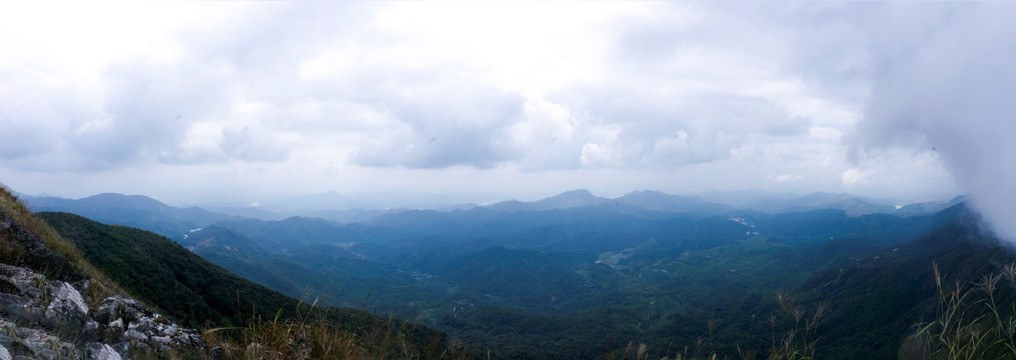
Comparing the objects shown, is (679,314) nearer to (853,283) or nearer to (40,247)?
(853,283)

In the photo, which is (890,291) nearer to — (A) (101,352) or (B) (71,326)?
(A) (101,352)

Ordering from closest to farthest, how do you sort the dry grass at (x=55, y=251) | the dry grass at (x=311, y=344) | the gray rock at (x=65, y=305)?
the dry grass at (x=311, y=344) → the gray rock at (x=65, y=305) → the dry grass at (x=55, y=251)

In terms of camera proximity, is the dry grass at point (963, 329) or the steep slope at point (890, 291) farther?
the steep slope at point (890, 291)

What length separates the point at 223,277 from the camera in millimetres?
50500

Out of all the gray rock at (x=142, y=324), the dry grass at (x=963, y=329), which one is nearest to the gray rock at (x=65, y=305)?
the gray rock at (x=142, y=324)

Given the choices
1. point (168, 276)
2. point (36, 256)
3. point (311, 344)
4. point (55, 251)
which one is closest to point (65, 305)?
point (36, 256)

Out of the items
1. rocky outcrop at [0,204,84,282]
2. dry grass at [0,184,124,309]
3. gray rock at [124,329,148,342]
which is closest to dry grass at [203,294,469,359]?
gray rock at [124,329,148,342]

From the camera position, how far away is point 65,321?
16.4 feet

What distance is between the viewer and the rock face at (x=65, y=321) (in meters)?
4.03

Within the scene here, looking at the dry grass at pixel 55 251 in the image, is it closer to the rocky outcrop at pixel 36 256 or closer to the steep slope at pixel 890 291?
the rocky outcrop at pixel 36 256

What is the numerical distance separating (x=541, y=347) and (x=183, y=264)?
71.5 metres

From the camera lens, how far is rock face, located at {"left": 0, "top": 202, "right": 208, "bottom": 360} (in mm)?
4031

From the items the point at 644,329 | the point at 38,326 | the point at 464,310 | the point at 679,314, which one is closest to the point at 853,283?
the point at 679,314

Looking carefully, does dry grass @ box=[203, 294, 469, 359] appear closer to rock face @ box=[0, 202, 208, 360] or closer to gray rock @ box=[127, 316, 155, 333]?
rock face @ box=[0, 202, 208, 360]
